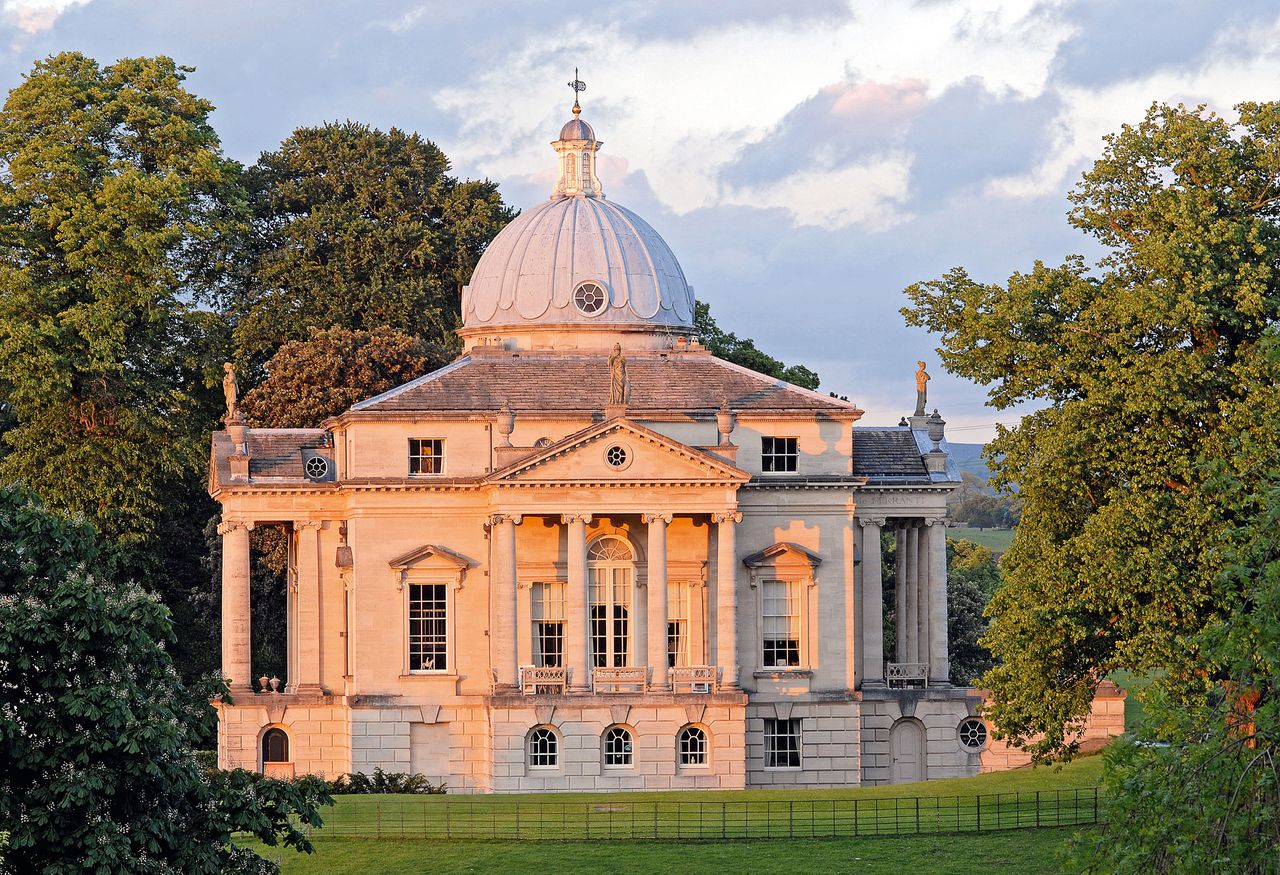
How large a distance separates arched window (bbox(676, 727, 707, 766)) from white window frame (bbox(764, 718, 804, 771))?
7.93 ft

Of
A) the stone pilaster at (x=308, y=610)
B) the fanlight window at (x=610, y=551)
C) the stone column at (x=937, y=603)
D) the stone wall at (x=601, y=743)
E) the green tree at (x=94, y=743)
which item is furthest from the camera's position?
the stone column at (x=937, y=603)

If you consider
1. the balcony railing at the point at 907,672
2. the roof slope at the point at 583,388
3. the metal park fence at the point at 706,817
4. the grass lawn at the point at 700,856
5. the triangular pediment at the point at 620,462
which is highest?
the roof slope at the point at 583,388

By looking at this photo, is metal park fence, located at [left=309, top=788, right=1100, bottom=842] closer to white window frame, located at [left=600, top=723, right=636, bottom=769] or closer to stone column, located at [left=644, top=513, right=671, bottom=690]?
white window frame, located at [left=600, top=723, right=636, bottom=769]

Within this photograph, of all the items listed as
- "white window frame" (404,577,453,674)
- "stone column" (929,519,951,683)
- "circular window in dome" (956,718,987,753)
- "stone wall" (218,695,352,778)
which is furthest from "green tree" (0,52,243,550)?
"circular window in dome" (956,718,987,753)

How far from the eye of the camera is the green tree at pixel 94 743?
3834 centimetres

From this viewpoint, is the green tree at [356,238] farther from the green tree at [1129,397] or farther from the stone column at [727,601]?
the green tree at [1129,397]

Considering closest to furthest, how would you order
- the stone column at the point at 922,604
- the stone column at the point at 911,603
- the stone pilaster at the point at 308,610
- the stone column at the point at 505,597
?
the stone column at the point at 505,597, the stone pilaster at the point at 308,610, the stone column at the point at 922,604, the stone column at the point at 911,603

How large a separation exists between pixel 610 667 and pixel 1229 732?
142 ft

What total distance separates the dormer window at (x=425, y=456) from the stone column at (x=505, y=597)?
3166 millimetres

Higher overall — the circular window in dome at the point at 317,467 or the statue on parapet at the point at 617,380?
the statue on parapet at the point at 617,380

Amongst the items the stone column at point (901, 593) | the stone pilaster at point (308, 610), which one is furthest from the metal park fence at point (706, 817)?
the stone column at point (901, 593)

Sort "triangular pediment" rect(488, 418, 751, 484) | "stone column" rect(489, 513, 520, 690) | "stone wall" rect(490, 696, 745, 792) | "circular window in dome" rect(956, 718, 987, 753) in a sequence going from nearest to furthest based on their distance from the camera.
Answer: "stone wall" rect(490, 696, 745, 792), "triangular pediment" rect(488, 418, 751, 484), "stone column" rect(489, 513, 520, 690), "circular window in dome" rect(956, 718, 987, 753)

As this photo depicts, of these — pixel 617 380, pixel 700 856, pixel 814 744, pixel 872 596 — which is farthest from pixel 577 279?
pixel 700 856

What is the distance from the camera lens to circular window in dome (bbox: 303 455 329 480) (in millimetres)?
Answer: 76500
